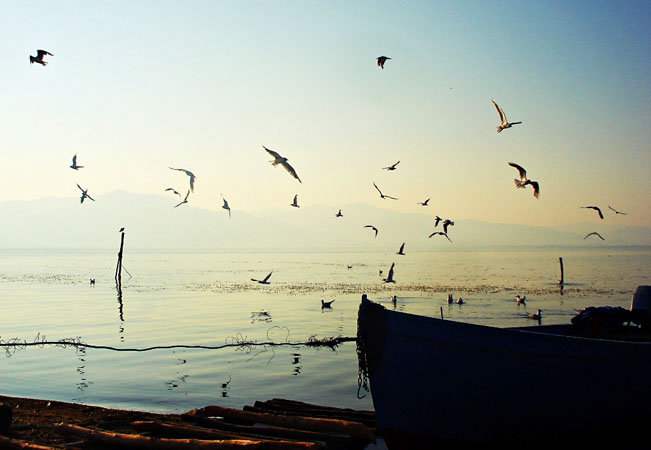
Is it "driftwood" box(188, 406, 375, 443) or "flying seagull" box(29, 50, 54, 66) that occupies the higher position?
"flying seagull" box(29, 50, 54, 66)

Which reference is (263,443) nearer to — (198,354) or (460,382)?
(460,382)

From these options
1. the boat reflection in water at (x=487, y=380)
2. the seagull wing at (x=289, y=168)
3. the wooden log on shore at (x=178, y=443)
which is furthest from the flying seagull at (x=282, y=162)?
the wooden log on shore at (x=178, y=443)

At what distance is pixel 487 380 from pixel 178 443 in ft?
16.3

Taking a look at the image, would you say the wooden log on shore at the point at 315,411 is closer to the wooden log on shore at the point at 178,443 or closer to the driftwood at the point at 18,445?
the wooden log on shore at the point at 178,443

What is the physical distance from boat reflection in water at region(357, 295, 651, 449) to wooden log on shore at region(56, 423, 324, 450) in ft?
7.29

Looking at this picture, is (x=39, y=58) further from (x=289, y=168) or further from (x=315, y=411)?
(x=315, y=411)

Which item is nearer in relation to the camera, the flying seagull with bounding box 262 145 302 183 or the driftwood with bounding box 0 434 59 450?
the driftwood with bounding box 0 434 59 450

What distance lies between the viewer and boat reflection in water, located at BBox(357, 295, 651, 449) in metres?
9.46

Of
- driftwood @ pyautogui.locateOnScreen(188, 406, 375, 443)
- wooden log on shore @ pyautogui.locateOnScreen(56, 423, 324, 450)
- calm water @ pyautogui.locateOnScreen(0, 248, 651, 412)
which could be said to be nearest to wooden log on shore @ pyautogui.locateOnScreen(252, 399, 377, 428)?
driftwood @ pyautogui.locateOnScreen(188, 406, 375, 443)

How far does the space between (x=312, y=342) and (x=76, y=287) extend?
1298 inches

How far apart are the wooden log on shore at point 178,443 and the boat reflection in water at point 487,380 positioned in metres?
2.22

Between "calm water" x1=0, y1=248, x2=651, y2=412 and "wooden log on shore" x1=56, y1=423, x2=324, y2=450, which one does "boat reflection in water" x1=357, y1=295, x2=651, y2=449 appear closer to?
"wooden log on shore" x1=56, y1=423, x2=324, y2=450

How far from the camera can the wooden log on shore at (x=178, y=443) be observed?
7676 millimetres

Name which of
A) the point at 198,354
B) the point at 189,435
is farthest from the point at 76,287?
the point at 189,435
